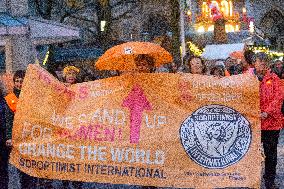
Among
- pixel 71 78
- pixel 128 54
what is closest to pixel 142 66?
pixel 128 54

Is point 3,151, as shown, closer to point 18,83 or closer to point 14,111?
point 14,111

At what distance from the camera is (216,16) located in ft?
103

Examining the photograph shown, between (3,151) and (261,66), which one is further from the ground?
(261,66)

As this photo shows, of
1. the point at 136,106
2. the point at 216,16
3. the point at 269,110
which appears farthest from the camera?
the point at 216,16

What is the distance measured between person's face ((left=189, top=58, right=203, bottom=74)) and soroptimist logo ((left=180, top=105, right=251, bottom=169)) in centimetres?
120

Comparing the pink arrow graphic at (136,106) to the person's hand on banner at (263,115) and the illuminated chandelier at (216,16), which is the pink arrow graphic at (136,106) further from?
the illuminated chandelier at (216,16)

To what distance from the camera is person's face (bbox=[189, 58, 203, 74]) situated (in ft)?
22.4

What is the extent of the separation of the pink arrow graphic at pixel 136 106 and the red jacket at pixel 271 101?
1547mm

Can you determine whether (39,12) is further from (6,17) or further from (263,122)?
(263,122)

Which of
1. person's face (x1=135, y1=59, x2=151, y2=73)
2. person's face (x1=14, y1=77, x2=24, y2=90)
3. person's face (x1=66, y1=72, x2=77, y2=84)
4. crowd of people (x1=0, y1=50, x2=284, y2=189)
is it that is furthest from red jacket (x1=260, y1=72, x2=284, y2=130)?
person's face (x1=14, y1=77, x2=24, y2=90)

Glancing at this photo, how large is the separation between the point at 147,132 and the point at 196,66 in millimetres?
1525

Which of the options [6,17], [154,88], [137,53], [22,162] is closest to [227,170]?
[154,88]

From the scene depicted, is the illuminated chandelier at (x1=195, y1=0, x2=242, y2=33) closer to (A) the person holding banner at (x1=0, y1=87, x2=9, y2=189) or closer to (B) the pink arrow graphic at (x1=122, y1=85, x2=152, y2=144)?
(B) the pink arrow graphic at (x1=122, y1=85, x2=152, y2=144)

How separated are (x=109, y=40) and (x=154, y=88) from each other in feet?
78.9
